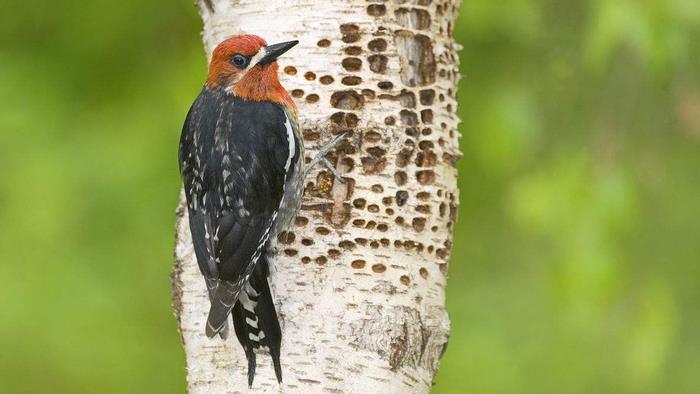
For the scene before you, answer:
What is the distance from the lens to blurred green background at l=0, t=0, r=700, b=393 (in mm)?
4562

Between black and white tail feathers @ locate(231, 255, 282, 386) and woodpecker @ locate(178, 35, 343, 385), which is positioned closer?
black and white tail feathers @ locate(231, 255, 282, 386)

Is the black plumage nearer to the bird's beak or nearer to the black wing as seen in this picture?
the black wing

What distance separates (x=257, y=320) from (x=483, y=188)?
325 centimetres

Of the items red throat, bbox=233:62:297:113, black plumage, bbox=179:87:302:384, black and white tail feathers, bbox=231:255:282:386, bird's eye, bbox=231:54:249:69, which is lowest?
black and white tail feathers, bbox=231:255:282:386

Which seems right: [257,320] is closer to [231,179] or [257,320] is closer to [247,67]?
[231,179]

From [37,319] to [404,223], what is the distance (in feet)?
8.18

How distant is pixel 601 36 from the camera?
169 inches

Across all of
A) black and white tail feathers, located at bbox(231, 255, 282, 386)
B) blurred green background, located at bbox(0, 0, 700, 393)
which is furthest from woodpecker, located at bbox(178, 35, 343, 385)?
blurred green background, located at bbox(0, 0, 700, 393)

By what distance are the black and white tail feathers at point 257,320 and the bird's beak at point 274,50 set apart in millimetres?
638

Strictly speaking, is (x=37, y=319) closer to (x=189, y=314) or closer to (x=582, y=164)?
(x=189, y=314)

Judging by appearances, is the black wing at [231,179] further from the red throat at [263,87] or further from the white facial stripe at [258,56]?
the white facial stripe at [258,56]

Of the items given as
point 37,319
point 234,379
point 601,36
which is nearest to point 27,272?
point 37,319

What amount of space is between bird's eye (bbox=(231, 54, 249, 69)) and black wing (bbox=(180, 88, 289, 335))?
0.47ft

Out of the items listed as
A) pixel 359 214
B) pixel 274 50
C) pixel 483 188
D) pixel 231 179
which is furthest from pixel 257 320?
pixel 483 188
